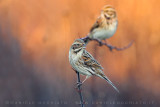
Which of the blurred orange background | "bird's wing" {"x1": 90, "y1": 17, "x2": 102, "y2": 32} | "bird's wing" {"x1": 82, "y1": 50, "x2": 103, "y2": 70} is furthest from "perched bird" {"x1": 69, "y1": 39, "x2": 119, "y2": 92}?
"bird's wing" {"x1": 90, "y1": 17, "x2": 102, "y2": 32}

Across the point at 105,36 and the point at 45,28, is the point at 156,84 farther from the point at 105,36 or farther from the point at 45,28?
the point at 45,28

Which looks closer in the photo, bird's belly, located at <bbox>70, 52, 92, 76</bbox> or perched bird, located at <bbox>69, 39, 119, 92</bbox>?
perched bird, located at <bbox>69, 39, 119, 92</bbox>

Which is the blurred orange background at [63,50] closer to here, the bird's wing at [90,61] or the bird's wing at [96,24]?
the bird's wing at [96,24]

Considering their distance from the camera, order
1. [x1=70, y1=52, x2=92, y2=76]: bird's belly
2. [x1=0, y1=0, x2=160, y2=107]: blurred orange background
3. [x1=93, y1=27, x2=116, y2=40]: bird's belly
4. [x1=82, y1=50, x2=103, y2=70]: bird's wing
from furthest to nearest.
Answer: [x1=0, y1=0, x2=160, y2=107]: blurred orange background
[x1=93, y1=27, x2=116, y2=40]: bird's belly
[x1=82, y1=50, x2=103, y2=70]: bird's wing
[x1=70, y1=52, x2=92, y2=76]: bird's belly

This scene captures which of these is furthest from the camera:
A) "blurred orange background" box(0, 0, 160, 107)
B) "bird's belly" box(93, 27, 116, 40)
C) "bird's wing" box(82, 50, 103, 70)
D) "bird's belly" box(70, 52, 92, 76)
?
"blurred orange background" box(0, 0, 160, 107)

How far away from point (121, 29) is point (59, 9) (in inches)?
51.3

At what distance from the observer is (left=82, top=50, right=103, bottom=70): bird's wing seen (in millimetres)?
3992

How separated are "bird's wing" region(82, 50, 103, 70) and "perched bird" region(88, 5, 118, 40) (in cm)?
179

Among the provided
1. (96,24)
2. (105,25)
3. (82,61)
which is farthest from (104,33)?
(82,61)

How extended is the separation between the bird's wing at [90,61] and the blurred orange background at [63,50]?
5.60 feet

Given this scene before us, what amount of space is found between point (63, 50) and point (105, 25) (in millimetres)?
1230

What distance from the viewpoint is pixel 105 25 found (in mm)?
5961

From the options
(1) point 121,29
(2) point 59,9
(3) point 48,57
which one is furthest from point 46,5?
(1) point 121,29

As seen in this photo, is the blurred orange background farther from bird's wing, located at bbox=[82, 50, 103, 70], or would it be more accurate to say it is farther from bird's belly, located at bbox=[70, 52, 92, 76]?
bird's belly, located at bbox=[70, 52, 92, 76]
